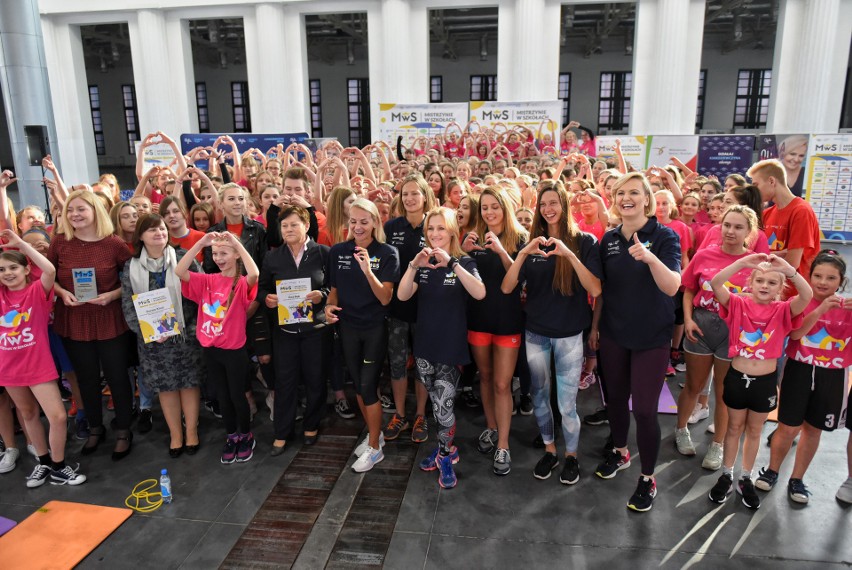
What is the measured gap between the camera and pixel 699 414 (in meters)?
4.26

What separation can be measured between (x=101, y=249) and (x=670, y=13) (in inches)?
666

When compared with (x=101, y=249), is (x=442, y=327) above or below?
below

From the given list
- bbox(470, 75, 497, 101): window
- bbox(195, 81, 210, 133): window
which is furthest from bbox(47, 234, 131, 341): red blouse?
bbox(195, 81, 210, 133): window

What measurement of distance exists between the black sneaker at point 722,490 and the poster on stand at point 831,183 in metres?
9.35

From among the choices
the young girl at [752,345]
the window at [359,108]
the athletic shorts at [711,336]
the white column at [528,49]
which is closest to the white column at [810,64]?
the white column at [528,49]

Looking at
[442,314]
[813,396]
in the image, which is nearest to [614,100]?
[813,396]

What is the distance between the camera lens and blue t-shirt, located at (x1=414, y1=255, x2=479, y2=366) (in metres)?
3.47

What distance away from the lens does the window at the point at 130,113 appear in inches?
1216

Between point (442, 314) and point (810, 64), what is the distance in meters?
17.7

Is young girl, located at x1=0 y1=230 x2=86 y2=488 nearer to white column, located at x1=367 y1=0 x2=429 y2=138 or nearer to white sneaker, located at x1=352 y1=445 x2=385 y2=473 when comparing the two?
white sneaker, located at x1=352 y1=445 x2=385 y2=473

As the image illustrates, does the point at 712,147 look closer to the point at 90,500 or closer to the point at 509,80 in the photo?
the point at 509,80

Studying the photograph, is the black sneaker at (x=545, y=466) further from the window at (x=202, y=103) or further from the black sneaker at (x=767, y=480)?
the window at (x=202, y=103)

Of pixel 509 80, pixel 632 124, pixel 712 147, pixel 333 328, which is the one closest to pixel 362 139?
pixel 509 80

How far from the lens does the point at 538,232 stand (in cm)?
340
